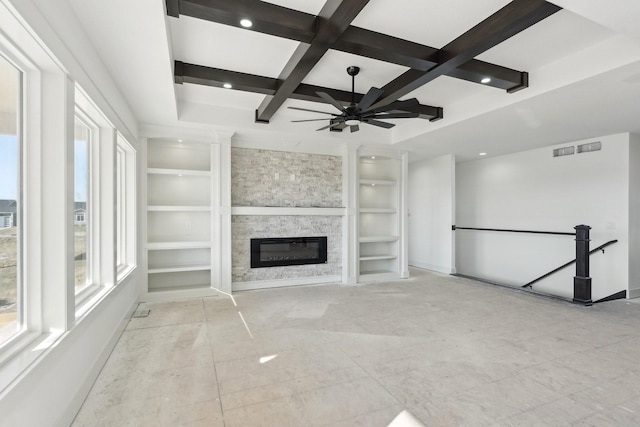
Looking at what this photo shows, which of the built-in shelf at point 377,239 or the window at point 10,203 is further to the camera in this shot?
the built-in shelf at point 377,239

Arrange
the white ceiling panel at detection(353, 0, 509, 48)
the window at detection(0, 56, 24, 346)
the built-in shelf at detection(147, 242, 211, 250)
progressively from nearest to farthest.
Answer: the window at detection(0, 56, 24, 346) → the white ceiling panel at detection(353, 0, 509, 48) → the built-in shelf at detection(147, 242, 211, 250)

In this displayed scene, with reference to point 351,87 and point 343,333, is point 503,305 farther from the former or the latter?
point 351,87

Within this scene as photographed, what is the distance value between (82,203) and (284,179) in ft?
11.3

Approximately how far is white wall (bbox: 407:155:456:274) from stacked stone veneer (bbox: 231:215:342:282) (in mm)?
2543

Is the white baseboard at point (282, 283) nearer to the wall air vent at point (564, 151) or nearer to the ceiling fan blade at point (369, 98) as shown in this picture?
the ceiling fan blade at point (369, 98)

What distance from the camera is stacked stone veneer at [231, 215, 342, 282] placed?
564 cm

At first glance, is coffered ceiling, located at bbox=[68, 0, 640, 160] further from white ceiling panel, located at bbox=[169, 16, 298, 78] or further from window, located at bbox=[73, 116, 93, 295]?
window, located at bbox=[73, 116, 93, 295]

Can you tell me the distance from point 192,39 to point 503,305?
17.0 ft

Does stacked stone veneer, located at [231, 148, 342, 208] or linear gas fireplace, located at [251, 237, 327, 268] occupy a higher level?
stacked stone veneer, located at [231, 148, 342, 208]

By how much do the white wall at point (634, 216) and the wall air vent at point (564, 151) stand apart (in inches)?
31.0

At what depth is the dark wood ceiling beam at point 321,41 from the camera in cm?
233

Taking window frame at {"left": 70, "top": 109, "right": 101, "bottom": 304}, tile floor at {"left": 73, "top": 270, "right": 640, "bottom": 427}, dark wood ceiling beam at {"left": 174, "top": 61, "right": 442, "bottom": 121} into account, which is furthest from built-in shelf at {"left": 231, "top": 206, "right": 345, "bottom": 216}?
window frame at {"left": 70, "top": 109, "right": 101, "bottom": 304}

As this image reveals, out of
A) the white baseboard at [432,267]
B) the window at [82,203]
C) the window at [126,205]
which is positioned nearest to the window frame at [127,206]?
the window at [126,205]

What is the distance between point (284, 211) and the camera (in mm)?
5828
